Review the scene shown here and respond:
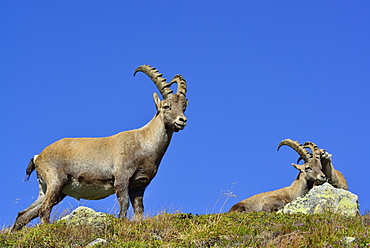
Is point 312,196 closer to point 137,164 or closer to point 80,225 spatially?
point 137,164

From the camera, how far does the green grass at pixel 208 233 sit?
9.50 meters

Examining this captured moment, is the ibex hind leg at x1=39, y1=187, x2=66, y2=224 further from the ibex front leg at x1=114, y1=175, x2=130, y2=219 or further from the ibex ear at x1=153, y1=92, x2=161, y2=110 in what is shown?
the ibex ear at x1=153, y1=92, x2=161, y2=110

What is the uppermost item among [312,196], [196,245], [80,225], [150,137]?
[150,137]

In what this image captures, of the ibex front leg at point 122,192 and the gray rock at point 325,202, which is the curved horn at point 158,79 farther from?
the gray rock at point 325,202

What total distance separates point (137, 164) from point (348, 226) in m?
5.36

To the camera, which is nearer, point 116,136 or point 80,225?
point 80,225

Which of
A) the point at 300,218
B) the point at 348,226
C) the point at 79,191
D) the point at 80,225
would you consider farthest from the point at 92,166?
the point at 348,226

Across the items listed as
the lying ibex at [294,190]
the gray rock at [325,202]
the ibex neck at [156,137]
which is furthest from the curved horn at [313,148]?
the ibex neck at [156,137]

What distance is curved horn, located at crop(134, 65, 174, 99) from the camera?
49.1 feet

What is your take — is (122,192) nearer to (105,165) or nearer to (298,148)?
(105,165)

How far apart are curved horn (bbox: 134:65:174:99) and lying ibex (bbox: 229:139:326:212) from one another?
6124 millimetres

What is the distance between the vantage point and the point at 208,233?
998 cm

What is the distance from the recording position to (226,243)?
9.68 meters

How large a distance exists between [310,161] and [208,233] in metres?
12.0
